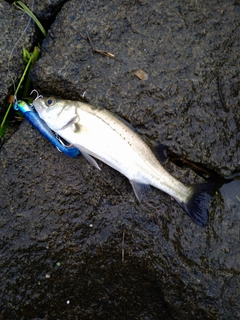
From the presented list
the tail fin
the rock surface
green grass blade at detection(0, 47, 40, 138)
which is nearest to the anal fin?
the rock surface

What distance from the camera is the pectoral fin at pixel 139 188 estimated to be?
3.52 m

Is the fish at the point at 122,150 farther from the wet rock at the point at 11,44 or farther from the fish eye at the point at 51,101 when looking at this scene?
the wet rock at the point at 11,44

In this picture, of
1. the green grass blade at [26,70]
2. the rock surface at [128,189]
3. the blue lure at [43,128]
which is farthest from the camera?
the green grass blade at [26,70]

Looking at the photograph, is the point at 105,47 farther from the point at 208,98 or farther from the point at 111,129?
the point at 208,98

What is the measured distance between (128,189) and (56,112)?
1070mm

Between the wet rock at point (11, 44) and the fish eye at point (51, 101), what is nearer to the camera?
the fish eye at point (51, 101)

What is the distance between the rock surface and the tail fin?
89 millimetres

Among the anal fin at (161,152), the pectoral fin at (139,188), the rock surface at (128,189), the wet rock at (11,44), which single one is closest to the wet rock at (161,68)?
the rock surface at (128,189)

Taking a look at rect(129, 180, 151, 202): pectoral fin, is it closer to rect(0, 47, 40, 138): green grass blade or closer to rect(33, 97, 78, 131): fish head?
rect(33, 97, 78, 131): fish head

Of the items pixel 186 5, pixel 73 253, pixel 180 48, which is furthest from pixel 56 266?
pixel 186 5

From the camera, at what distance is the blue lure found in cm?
360

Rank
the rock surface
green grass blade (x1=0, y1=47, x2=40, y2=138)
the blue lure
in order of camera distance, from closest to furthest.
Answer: the rock surface < the blue lure < green grass blade (x1=0, y1=47, x2=40, y2=138)

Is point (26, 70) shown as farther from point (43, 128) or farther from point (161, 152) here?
point (161, 152)

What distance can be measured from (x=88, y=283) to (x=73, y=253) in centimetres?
33
